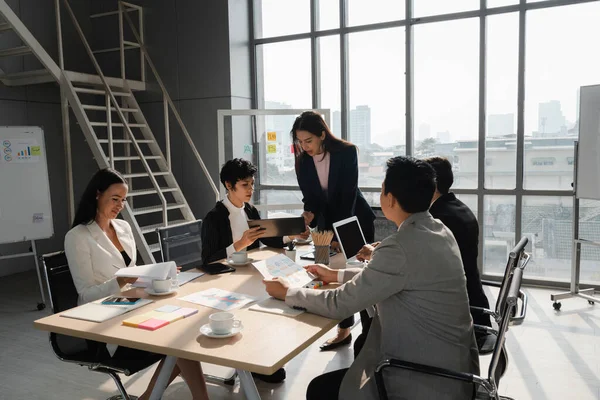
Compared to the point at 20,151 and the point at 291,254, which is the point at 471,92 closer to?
the point at 291,254

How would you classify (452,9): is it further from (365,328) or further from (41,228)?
(41,228)

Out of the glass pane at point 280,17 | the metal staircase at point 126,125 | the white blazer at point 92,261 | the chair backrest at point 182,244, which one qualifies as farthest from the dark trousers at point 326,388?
the glass pane at point 280,17

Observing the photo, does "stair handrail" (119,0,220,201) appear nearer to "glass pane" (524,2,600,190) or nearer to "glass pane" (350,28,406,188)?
"glass pane" (350,28,406,188)

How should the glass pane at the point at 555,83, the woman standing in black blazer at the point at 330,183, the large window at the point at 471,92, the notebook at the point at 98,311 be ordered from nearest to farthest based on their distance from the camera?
the notebook at the point at 98,311
the woman standing in black blazer at the point at 330,183
the glass pane at the point at 555,83
the large window at the point at 471,92

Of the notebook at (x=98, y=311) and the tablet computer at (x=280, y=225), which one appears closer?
the notebook at (x=98, y=311)

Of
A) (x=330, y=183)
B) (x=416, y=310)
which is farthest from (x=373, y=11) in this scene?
(x=416, y=310)

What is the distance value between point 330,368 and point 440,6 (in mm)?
3898

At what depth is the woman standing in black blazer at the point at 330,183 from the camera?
3.55 m

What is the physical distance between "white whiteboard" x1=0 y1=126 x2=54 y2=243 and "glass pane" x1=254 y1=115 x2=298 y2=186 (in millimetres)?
2348

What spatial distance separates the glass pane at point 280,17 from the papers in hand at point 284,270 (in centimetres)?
410

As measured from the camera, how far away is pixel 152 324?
74.2 inches

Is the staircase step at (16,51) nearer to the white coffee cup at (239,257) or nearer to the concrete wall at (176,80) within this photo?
the concrete wall at (176,80)

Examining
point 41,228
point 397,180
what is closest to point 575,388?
point 397,180

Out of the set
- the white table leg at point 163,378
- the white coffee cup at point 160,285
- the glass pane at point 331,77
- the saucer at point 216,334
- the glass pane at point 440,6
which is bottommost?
Result: the white table leg at point 163,378
